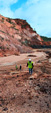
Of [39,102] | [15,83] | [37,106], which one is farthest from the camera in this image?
[15,83]

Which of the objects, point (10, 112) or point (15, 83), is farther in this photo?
point (15, 83)

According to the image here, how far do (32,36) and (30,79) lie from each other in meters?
46.7

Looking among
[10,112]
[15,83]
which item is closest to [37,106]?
[10,112]

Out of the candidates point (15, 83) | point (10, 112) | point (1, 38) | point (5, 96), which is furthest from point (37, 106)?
point (1, 38)

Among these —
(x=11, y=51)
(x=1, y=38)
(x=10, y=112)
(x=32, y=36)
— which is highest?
(x=32, y=36)

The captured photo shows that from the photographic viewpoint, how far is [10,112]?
3.94 metres

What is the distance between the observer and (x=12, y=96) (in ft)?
16.9

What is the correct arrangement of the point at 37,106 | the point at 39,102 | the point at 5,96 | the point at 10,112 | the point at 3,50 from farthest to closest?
1. the point at 3,50
2. the point at 5,96
3. the point at 39,102
4. the point at 37,106
5. the point at 10,112

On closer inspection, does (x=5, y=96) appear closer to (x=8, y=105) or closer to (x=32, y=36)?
(x=8, y=105)

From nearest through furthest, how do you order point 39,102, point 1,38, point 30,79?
point 39,102 → point 30,79 → point 1,38

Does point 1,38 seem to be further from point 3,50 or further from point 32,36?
point 32,36

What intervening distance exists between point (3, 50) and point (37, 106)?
19.2 meters

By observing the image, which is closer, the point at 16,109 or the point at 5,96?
the point at 16,109

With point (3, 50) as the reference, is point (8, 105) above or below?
below
